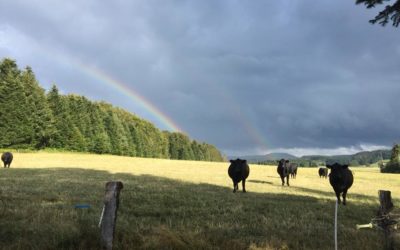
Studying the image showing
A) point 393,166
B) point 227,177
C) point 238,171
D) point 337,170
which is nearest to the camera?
point 337,170

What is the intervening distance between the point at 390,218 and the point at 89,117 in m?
103

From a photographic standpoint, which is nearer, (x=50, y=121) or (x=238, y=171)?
(x=238, y=171)

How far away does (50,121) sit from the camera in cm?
8644

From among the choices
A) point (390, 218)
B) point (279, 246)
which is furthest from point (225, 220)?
point (390, 218)

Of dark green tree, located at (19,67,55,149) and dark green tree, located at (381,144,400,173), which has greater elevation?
dark green tree, located at (19,67,55,149)

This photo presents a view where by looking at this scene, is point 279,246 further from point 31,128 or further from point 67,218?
point 31,128

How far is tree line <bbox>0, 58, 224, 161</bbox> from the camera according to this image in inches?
Result: 3199

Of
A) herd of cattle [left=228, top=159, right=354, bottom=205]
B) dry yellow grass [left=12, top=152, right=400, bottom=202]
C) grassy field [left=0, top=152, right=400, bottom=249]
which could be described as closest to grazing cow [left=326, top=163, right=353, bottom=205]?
herd of cattle [left=228, top=159, right=354, bottom=205]

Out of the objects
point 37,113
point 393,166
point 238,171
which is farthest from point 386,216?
point 393,166

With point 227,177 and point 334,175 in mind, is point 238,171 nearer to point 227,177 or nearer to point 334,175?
point 334,175

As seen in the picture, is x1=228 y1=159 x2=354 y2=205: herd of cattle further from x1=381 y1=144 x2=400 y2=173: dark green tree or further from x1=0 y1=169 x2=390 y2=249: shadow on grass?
x1=381 y1=144 x2=400 y2=173: dark green tree

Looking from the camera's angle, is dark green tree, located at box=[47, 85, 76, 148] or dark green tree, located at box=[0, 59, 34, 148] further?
dark green tree, located at box=[47, 85, 76, 148]

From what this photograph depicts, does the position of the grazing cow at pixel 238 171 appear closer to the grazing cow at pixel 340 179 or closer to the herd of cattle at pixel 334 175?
the herd of cattle at pixel 334 175

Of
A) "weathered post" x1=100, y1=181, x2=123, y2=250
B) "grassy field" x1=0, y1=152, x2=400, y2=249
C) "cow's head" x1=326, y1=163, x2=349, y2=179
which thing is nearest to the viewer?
"weathered post" x1=100, y1=181, x2=123, y2=250
